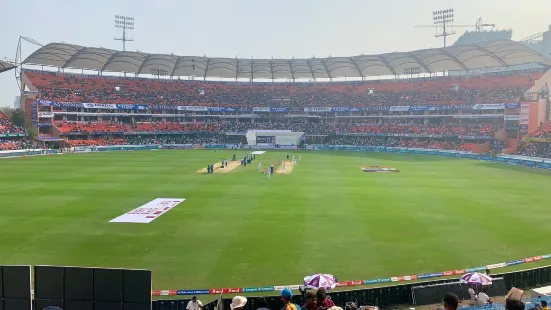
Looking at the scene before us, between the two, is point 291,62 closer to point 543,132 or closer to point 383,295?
point 543,132

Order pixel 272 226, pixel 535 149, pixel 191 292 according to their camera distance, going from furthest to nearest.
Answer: pixel 535 149 < pixel 272 226 < pixel 191 292

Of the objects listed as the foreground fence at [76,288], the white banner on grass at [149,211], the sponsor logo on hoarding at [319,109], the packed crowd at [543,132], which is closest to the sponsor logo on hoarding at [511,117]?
the packed crowd at [543,132]

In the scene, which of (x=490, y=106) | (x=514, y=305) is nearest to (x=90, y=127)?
(x=490, y=106)

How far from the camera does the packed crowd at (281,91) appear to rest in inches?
3359

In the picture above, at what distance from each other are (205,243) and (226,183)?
17633 mm

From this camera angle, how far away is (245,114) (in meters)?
101

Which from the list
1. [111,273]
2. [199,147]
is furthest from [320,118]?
[111,273]

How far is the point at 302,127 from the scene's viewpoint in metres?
98.7

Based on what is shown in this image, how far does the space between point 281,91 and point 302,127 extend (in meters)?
15.0

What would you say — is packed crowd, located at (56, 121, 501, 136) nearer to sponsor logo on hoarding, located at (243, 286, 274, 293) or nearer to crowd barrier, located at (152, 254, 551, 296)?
crowd barrier, located at (152, 254, 551, 296)

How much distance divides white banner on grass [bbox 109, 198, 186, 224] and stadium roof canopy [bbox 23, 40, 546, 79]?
69.3 metres

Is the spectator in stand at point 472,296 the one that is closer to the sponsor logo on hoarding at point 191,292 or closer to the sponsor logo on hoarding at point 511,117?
the sponsor logo on hoarding at point 191,292

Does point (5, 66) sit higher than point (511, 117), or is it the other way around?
point (5, 66)

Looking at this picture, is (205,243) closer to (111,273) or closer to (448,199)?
(111,273)
